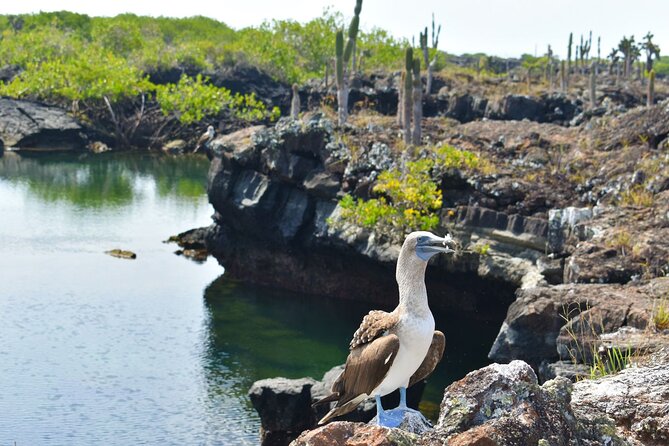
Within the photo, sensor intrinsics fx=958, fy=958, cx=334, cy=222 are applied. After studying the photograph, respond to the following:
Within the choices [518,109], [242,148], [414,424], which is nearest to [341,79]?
[242,148]

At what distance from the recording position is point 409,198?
99.4 ft

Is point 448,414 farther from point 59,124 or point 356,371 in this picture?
point 59,124

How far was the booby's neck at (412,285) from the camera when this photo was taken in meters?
8.03

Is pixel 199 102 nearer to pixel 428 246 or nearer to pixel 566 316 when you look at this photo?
pixel 566 316

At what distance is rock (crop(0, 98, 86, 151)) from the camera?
77750 mm

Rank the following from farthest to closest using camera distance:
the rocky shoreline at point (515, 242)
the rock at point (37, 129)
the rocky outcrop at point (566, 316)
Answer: the rock at point (37, 129) → the rocky outcrop at point (566, 316) → the rocky shoreline at point (515, 242)

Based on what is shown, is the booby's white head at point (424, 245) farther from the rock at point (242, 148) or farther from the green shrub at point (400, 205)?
the rock at point (242, 148)

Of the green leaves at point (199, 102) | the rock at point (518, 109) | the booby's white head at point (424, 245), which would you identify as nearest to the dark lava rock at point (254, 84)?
the green leaves at point (199, 102)

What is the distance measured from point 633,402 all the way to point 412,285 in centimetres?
218

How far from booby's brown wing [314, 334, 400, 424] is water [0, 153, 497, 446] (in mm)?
13273

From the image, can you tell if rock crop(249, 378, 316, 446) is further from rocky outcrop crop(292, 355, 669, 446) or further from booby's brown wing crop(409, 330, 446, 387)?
rocky outcrop crop(292, 355, 669, 446)

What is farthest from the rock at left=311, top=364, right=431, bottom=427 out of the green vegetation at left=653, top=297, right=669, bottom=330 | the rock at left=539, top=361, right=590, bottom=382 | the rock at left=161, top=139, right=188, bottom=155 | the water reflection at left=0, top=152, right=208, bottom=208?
the rock at left=161, top=139, right=188, bottom=155

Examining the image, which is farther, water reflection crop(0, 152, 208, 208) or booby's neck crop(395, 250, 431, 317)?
water reflection crop(0, 152, 208, 208)

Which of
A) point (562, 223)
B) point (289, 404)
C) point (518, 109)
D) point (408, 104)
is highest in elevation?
point (408, 104)
